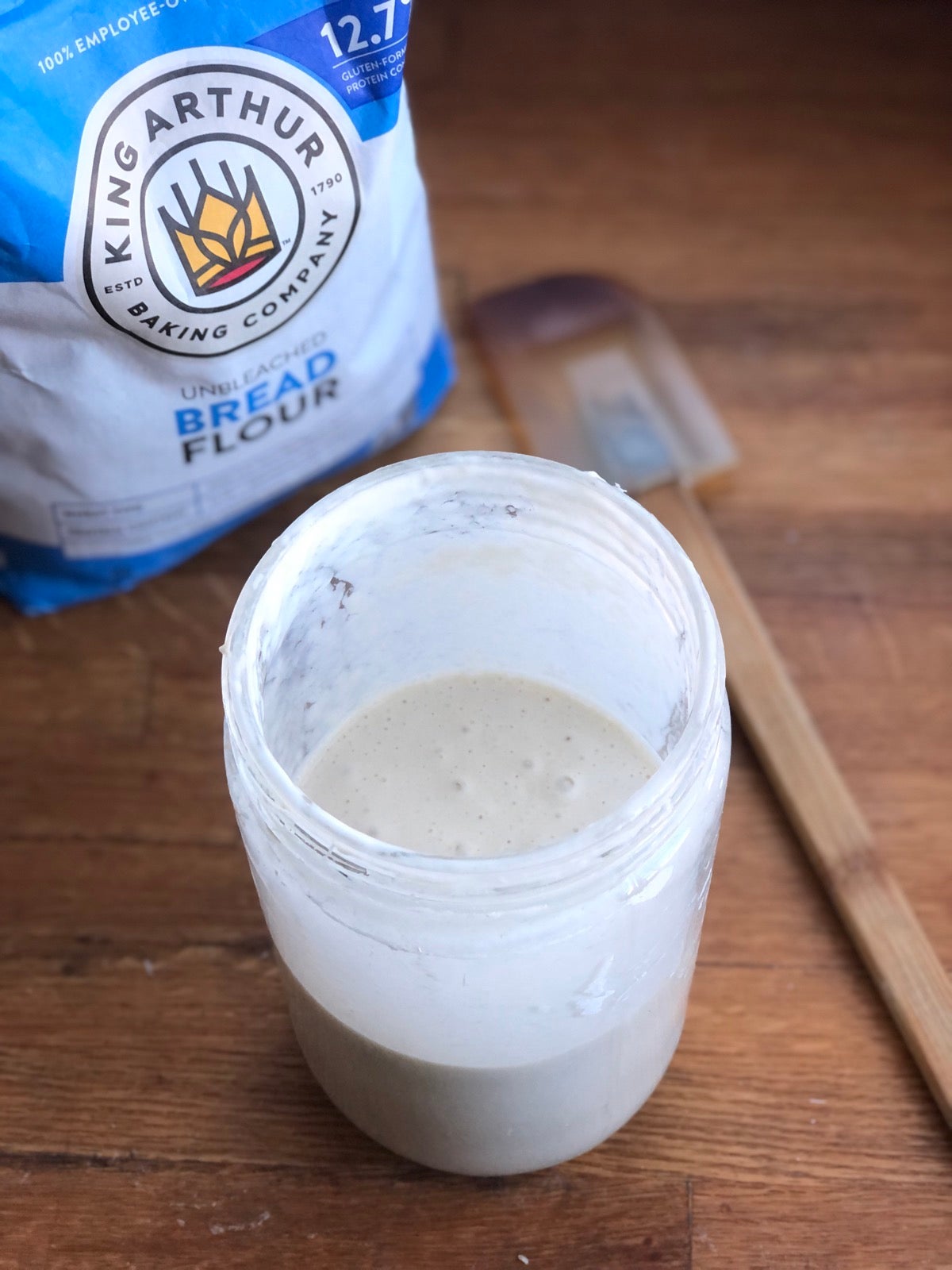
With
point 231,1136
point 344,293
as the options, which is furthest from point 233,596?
point 231,1136

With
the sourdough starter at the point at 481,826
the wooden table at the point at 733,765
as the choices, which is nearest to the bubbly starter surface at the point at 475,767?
the sourdough starter at the point at 481,826

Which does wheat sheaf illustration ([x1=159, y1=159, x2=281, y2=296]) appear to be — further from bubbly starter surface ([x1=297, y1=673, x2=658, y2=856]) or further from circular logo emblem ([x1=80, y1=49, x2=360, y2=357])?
bubbly starter surface ([x1=297, y1=673, x2=658, y2=856])

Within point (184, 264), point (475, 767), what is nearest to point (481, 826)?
point (475, 767)

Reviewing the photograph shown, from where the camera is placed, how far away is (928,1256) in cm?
59

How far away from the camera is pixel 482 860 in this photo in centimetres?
43

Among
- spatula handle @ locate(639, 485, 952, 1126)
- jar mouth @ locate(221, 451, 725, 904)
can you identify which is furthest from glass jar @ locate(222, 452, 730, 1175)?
spatula handle @ locate(639, 485, 952, 1126)

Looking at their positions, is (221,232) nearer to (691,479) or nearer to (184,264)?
(184,264)

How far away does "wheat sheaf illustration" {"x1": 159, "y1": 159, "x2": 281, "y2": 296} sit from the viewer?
2.08 feet

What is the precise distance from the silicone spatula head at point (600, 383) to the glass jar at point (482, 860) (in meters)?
0.20

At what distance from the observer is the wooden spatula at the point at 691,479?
2.12 feet

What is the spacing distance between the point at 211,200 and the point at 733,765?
0.37m

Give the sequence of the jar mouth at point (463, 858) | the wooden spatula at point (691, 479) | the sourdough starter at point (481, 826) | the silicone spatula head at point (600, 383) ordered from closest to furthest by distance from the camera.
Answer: the jar mouth at point (463, 858), the sourdough starter at point (481, 826), the wooden spatula at point (691, 479), the silicone spatula head at point (600, 383)

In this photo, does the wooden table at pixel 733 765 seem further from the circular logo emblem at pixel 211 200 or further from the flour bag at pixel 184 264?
the circular logo emblem at pixel 211 200

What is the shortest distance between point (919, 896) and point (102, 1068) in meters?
0.39
